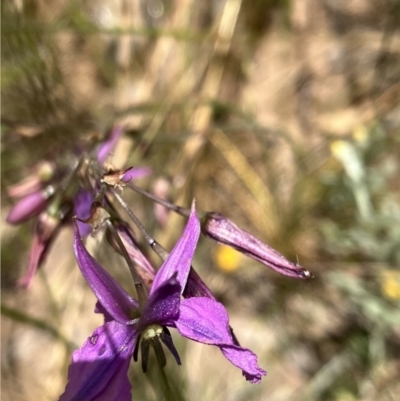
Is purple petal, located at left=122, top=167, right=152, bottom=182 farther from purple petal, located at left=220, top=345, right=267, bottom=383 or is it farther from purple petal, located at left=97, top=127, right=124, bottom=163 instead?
purple petal, located at left=220, top=345, right=267, bottom=383

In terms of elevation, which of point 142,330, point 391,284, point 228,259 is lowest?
point 228,259

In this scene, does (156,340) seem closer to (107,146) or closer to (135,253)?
(135,253)

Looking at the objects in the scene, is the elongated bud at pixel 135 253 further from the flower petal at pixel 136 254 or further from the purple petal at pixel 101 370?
the purple petal at pixel 101 370

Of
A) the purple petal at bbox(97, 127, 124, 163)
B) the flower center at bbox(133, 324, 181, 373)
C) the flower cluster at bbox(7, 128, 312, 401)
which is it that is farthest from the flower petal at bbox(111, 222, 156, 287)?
the purple petal at bbox(97, 127, 124, 163)

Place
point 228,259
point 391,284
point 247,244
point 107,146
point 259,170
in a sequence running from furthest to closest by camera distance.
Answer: point 259,170 < point 228,259 < point 391,284 < point 107,146 < point 247,244

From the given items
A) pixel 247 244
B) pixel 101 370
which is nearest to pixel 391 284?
pixel 247 244

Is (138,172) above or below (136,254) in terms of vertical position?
below
